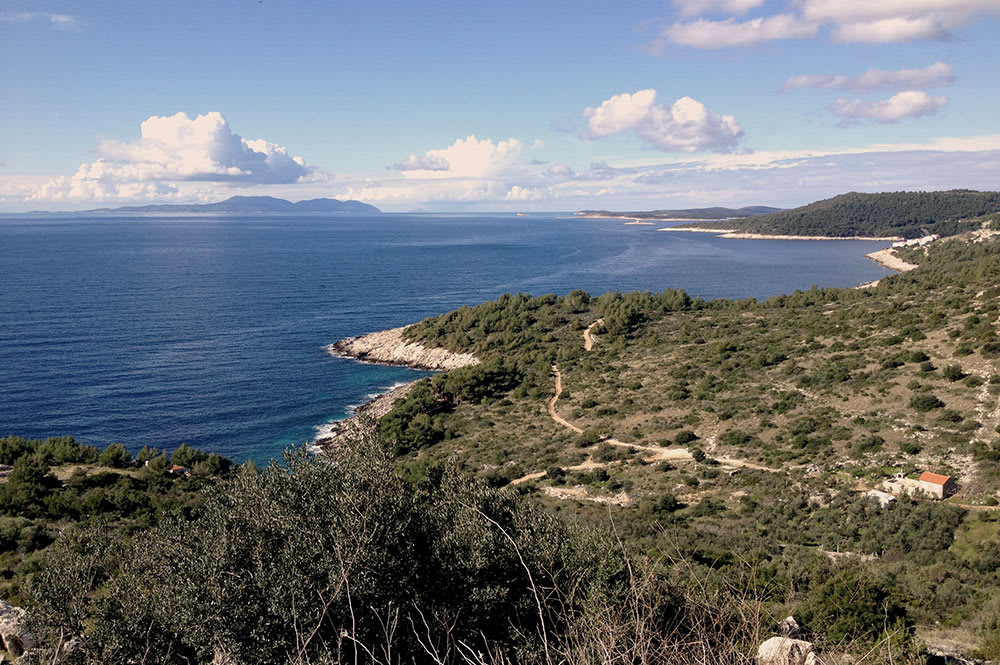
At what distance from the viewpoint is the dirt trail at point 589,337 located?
66.8 m

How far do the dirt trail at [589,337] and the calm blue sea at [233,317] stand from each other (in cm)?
2117

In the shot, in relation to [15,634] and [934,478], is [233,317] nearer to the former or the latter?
[15,634]

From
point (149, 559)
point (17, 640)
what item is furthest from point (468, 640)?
point (17, 640)

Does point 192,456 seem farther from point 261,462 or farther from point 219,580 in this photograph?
point 219,580

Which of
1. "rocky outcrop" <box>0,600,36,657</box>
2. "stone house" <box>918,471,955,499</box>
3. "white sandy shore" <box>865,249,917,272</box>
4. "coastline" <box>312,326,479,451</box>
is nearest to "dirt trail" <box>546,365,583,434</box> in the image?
"coastline" <box>312,326,479,451</box>

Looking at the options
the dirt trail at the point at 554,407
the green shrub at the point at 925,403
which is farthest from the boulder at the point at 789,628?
the dirt trail at the point at 554,407

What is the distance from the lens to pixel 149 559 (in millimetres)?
12750

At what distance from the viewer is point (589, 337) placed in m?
70.4

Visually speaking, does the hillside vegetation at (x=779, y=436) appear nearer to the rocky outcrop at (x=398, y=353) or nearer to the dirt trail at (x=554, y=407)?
the dirt trail at (x=554, y=407)

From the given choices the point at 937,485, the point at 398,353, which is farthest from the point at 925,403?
the point at 398,353

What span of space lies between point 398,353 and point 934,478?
194 feet

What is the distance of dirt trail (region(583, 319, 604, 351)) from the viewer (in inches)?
2628

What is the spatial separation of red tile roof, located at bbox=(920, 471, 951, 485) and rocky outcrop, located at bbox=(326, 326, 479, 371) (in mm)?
49105

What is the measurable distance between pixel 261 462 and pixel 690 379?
Result: 34.7 meters
